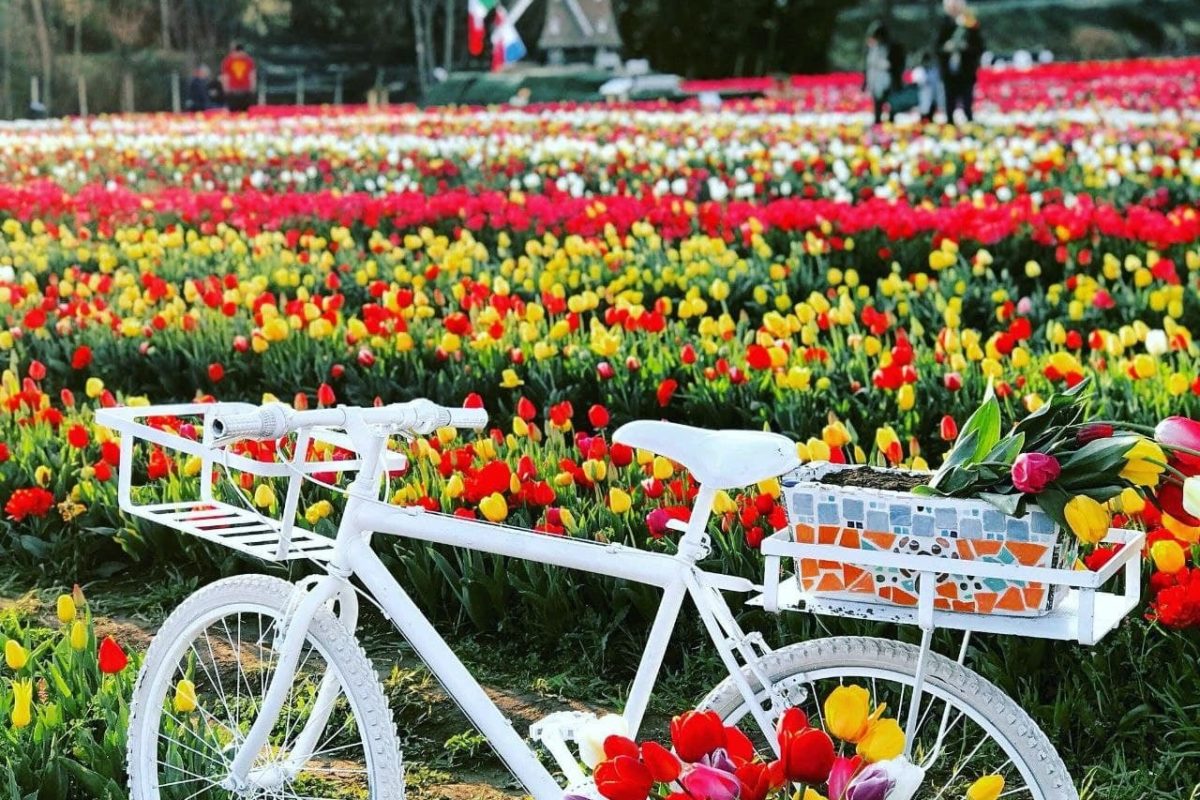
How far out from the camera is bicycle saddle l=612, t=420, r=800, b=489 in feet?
6.82

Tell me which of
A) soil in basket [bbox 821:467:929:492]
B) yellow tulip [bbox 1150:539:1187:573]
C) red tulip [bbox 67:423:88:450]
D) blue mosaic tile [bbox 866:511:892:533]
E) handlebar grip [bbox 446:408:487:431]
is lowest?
red tulip [bbox 67:423:88:450]

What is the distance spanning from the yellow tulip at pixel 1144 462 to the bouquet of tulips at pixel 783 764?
473 millimetres

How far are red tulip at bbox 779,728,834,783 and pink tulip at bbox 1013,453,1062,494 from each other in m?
0.51

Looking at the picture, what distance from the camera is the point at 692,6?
3334cm

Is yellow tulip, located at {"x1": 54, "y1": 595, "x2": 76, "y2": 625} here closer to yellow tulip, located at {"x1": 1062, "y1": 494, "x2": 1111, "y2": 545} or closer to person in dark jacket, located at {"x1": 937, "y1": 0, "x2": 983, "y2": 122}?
yellow tulip, located at {"x1": 1062, "y1": 494, "x2": 1111, "y2": 545}

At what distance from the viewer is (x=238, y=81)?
27094 mm

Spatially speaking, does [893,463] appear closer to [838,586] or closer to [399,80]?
[838,586]

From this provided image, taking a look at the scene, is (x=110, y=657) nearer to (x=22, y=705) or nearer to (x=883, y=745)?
(x=22, y=705)

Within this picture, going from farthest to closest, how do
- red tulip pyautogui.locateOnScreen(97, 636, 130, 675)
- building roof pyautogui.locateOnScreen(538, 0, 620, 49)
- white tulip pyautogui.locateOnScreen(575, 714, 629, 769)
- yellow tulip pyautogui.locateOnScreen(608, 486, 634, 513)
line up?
building roof pyautogui.locateOnScreen(538, 0, 620, 49)
yellow tulip pyautogui.locateOnScreen(608, 486, 634, 513)
red tulip pyautogui.locateOnScreen(97, 636, 130, 675)
white tulip pyautogui.locateOnScreen(575, 714, 629, 769)

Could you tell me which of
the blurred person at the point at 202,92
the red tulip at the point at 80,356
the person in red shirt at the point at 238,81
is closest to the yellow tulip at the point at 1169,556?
the red tulip at the point at 80,356

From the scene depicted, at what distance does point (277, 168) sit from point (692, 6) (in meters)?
20.6

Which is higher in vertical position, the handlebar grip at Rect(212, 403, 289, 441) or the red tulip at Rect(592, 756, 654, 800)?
the handlebar grip at Rect(212, 403, 289, 441)

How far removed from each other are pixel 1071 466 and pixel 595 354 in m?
3.51

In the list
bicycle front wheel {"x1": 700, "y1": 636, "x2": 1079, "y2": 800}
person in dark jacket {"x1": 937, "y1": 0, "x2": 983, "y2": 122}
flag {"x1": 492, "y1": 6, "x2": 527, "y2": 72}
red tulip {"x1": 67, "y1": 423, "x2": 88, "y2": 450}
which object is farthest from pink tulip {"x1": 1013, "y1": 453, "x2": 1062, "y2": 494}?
flag {"x1": 492, "y1": 6, "x2": 527, "y2": 72}
